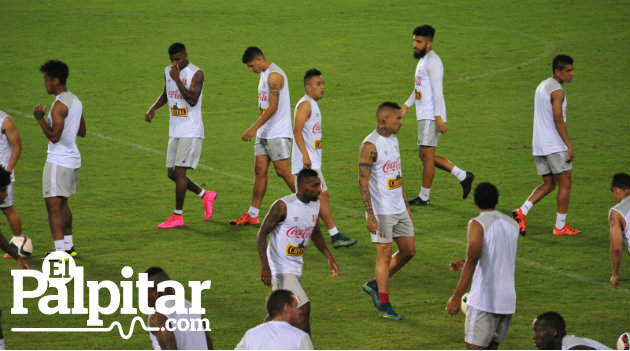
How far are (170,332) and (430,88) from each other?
8.44 meters

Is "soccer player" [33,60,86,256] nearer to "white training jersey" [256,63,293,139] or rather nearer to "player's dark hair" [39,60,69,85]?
"player's dark hair" [39,60,69,85]

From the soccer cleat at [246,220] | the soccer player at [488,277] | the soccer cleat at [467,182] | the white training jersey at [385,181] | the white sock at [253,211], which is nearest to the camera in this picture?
the soccer player at [488,277]

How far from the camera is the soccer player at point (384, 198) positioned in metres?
11.1

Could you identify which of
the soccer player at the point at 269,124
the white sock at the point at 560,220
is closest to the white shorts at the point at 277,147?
the soccer player at the point at 269,124

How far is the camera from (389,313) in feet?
36.4

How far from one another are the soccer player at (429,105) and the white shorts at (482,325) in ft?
20.9

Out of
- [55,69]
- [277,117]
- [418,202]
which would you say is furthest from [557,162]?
[55,69]

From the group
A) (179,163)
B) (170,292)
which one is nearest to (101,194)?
(179,163)

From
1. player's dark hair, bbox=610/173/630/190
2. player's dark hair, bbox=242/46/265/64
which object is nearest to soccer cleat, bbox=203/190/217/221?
player's dark hair, bbox=242/46/265/64

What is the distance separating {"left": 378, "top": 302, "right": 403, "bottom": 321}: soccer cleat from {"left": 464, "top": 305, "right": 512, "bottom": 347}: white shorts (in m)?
1.91

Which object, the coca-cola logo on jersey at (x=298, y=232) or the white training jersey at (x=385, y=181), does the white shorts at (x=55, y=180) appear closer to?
the white training jersey at (x=385, y=181)

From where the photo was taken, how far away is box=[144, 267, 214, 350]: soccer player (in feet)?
26.2

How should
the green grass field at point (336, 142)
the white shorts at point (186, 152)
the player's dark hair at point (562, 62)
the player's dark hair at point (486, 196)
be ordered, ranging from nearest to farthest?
the player's dark hair at point (486, 196) → the green grass field at point (336, 142) → the player's dark hair at point (562, 62) → the white shorts at point (186, 152)

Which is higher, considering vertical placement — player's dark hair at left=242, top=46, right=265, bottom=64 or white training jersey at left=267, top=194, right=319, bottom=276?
player's dark hair at left=242, top=46, right=265, bottom=64
